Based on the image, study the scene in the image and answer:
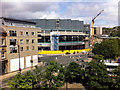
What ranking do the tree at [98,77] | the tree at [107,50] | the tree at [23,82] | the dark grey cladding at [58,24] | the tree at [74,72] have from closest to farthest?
the tree at [23,82] → the tree at [98,77] → the tree at [74,72] → the tree at [107,50] → the dark grey cladding at [58,24]

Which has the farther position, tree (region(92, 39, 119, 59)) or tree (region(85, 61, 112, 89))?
tree (region(92, 39, 119, 59))

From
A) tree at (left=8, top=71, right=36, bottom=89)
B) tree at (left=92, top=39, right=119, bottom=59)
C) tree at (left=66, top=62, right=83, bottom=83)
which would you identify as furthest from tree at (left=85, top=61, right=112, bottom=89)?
tree at (left=92, top=39, right=119, bottom=59)

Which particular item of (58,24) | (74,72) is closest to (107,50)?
(74,72)

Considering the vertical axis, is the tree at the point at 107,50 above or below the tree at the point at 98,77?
above

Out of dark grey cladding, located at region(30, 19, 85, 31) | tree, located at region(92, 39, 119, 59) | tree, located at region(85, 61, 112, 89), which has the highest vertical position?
dark grey cladding, located at region(30, 19, 85, 31)

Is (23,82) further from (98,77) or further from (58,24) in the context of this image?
(58,24)

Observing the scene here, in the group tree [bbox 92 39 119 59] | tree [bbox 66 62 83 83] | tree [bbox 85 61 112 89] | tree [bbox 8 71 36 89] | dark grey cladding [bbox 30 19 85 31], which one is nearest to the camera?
tree [bbox 8 71 36 89]

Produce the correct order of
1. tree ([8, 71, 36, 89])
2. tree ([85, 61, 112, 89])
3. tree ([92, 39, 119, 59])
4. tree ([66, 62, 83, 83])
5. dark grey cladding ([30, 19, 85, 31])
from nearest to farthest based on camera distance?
tree ([8, 71, 36, 89]) → tree ([85, 61, 112, 89]) → tree ([66, 62, 83, 83]) → tree ([92, 39, 119, 59]) → dark grey cladding ([30, 19, 85, 31])

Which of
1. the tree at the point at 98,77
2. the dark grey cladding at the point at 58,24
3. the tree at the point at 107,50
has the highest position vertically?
the dark grey cladding at the point at 58,24

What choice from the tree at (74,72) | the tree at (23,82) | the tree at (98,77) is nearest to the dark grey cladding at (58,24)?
the tree at (74,72)

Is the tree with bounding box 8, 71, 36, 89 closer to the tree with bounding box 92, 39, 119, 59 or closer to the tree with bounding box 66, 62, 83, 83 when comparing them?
the tree with bounding box 66, 62, 83, 83

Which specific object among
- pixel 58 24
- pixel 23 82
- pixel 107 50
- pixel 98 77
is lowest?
pixel 98 77

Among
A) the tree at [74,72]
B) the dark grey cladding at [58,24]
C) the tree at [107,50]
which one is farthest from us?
the dark grey cladding at [58,24]

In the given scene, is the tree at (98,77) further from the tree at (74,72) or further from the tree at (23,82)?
the tree at (23,82)
